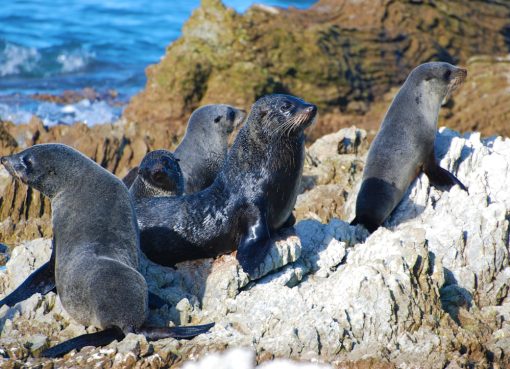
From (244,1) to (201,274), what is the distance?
29557 millimetres

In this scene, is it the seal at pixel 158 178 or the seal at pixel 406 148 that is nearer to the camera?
the seal at pixel 158 178

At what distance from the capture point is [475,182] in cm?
1016

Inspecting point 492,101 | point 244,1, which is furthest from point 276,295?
point 244,1

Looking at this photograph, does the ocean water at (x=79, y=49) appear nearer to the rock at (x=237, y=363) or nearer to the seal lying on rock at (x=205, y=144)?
the seal lying on rock at (x=205, y=144)

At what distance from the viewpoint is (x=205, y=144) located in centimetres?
1211

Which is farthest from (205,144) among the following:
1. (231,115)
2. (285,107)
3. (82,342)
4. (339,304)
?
(82,342)

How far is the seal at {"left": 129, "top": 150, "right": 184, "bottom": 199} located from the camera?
9.90m

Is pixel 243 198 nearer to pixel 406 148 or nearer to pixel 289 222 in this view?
pixel 289 222

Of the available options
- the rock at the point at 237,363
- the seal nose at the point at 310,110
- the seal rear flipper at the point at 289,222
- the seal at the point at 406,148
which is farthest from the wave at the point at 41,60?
the rock at the point at 237,363

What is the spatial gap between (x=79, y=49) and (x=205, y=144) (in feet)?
53.3

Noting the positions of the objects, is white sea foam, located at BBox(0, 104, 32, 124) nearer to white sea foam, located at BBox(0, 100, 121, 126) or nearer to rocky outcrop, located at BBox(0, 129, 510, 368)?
white sea foam, located at BBox(0, 100, 121, 126)

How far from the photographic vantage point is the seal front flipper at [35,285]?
7.34 meters

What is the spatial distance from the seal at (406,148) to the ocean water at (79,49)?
353 inches

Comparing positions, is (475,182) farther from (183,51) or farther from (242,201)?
(183,51)
